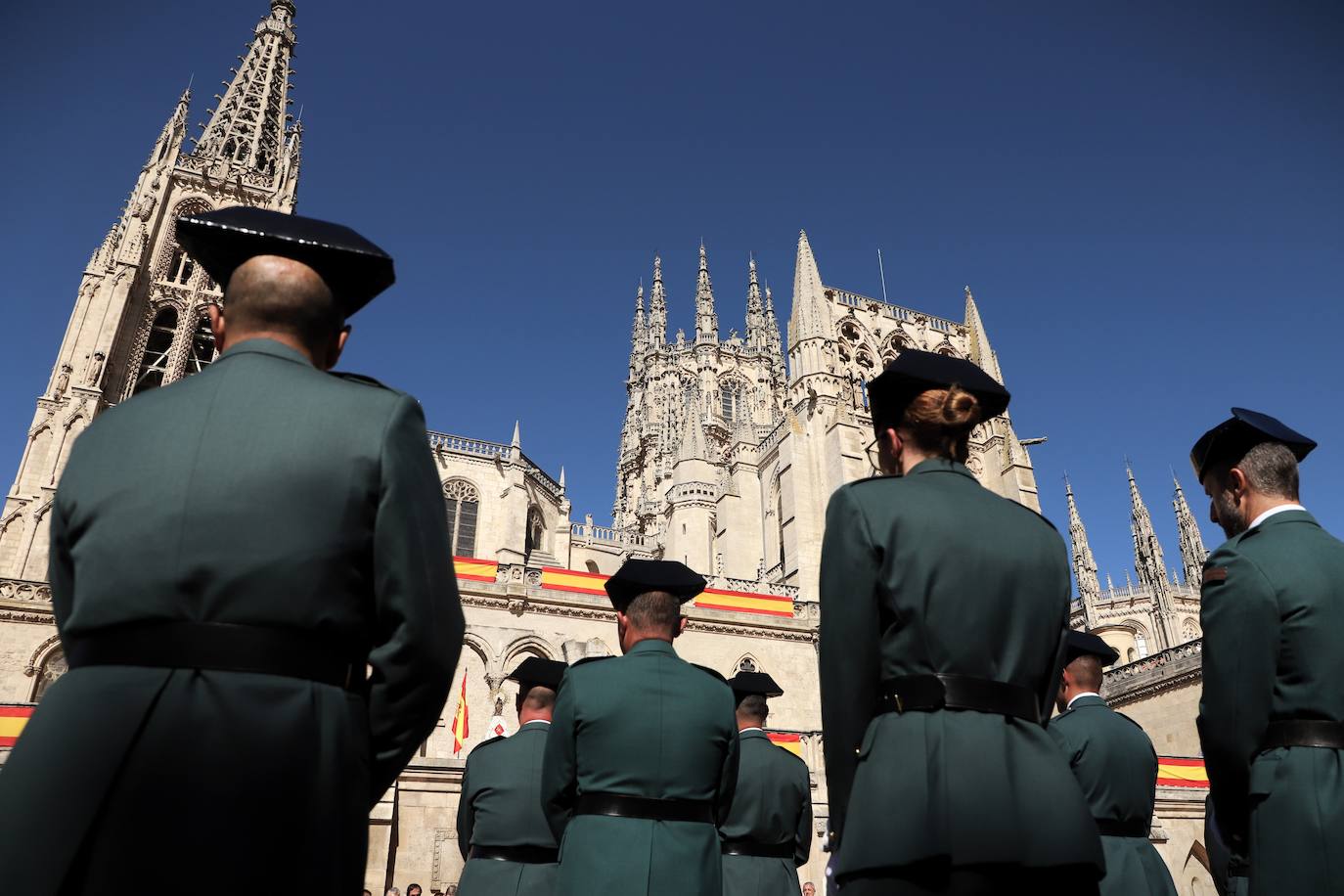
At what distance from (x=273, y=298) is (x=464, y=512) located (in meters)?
34.5

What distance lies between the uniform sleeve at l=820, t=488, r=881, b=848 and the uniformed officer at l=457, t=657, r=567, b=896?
126 inches

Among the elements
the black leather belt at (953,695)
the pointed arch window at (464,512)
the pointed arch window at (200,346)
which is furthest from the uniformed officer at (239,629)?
the pointed arch window at (200,346)

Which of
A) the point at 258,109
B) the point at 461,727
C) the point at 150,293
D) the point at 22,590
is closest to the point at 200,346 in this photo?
the point at 150,293

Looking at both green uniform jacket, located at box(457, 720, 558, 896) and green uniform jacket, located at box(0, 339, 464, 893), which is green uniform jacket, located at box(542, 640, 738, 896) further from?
green uniform jacket, located at box(0, 339, 464, 893)

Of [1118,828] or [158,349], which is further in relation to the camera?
[158,349]

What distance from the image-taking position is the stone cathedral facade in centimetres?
2170

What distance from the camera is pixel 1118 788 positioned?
5.36m

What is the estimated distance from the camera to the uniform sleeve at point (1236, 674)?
3.23 m

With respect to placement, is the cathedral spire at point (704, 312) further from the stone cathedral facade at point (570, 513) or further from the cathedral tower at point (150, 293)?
the cathedral tower at point (150, 293)

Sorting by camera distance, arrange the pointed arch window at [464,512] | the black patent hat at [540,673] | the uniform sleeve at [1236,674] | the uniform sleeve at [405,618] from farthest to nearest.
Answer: the pointed arch window at [464,512], the black patent hat at [540,673], the uniform sleeve at [1236,674], the uniform sleeve at [405,618]

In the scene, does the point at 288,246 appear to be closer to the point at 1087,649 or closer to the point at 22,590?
the point at 1087,649

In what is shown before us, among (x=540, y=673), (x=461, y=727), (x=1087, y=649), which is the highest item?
(x=461, y=727)

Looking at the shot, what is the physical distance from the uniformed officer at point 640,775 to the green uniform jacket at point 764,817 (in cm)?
144

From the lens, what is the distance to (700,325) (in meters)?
67.8
